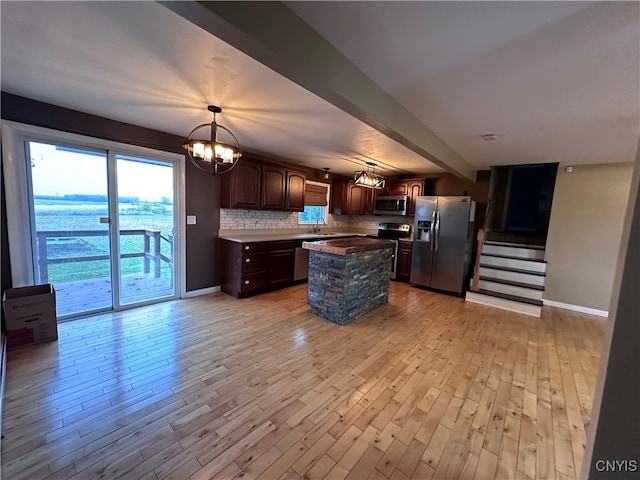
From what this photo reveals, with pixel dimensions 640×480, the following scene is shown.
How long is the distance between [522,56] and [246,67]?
1707 mm

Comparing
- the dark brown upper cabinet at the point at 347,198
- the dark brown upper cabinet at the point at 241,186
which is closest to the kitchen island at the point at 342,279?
the dark brown upper cabinet at the point at 241,186

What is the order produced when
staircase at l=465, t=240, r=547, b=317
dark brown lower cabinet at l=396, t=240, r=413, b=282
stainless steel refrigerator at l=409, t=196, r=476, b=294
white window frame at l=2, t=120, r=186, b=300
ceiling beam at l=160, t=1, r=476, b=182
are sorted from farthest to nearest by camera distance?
dark brown lower cabinet at l=396, t=240, r=413, b=282
stainless steel refrigerator at l=409, t=196, r=476, b=294
staircase at l=465, t=240, r=547, b=317
white window frame at l=2, t=120, r=186, b=300
ceiling beam at l=160, t=1, r=476, b=182

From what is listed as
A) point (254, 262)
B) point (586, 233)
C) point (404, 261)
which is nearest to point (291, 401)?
point (254, 262)

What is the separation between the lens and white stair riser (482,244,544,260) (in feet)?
15.7

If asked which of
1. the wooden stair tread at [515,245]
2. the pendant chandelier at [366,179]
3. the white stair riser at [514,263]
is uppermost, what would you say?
the pendant chandelier at [366,179]

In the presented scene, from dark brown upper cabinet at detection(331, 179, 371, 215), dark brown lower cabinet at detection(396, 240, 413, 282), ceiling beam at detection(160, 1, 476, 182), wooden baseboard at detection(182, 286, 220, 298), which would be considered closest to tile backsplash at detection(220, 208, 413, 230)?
dark brown upper cabinet at detection(331, 179, 371, 215)

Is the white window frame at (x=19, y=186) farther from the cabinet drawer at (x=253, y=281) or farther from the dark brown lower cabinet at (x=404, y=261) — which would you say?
the dark brown lower cabinet at (x=404, y=261)

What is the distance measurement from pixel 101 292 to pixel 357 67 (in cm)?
408

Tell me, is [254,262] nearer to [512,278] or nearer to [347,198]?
[347,198]

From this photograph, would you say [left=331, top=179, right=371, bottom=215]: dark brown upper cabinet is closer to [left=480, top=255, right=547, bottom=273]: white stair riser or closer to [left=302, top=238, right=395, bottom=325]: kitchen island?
[left=302, top=238, right=395, bottom=325]: kitchen island

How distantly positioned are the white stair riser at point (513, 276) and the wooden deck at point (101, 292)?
535cm

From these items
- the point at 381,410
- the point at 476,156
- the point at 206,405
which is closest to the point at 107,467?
the point at 206,405

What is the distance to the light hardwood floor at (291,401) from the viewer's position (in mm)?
1500

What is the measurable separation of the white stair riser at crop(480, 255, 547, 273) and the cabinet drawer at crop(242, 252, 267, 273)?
13.2 ft
